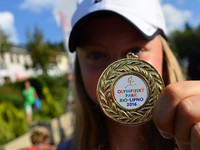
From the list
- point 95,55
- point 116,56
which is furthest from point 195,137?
point 95,55

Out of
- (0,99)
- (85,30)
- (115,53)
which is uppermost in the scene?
(85,30)

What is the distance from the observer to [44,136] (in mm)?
6270

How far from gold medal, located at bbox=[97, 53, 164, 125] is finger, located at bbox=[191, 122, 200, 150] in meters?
0.19

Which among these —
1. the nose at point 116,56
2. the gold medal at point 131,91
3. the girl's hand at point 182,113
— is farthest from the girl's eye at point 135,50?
the girl's hand at point 182,113

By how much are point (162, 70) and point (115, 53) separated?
28 centimetres

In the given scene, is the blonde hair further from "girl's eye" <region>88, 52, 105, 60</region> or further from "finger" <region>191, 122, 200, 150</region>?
"finger" <region>191, 122, 200, 150</region>

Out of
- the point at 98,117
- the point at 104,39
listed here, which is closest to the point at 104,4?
the point at 104,39

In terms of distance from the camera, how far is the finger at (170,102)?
35.1 inches

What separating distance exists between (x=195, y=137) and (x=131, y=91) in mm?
267

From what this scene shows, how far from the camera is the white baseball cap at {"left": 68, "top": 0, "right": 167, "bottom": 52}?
1489 mm

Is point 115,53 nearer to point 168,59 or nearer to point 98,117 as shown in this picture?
point 168,59

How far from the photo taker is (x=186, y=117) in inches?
34.2

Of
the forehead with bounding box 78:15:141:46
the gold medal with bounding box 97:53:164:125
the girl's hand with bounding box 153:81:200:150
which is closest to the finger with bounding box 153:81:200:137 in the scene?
the girl's hand with bounding box 153:81:200:150

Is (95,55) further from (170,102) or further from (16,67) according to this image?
(16,67)
